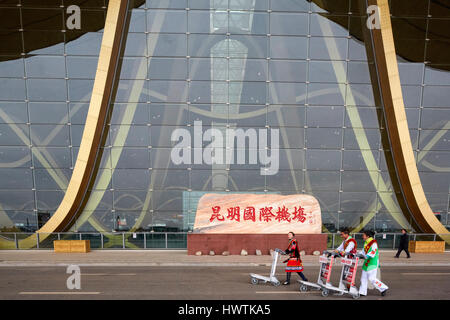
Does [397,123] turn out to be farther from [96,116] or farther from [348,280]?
[96,116]

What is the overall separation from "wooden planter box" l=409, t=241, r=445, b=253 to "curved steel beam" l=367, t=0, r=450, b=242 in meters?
0.85

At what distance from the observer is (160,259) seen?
36.0ft

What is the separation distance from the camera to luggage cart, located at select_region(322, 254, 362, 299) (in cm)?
679

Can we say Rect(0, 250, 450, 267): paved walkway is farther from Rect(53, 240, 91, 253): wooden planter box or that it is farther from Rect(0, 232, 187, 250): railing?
Rect(0, 232, 187, 250): railing

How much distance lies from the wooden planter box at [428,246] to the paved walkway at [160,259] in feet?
1.23

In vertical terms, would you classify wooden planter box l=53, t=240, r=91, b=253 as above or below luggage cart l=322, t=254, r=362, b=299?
below

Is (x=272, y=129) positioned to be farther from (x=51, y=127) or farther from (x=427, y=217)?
(x=51, y=127)

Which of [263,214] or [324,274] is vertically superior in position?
[263,214]

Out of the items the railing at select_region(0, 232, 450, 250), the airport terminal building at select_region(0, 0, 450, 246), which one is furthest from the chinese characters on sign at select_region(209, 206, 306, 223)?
the railing at select_region(0, 232, 450, 250)

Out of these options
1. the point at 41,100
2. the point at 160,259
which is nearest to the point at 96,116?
the point at 41,100

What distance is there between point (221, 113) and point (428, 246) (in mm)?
13287

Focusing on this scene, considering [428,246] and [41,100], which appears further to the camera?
[41,100]

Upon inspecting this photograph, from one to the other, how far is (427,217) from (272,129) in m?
9.97

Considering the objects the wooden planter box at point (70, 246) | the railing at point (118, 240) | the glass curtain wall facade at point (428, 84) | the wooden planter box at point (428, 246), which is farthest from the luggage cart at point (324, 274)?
the glass curtain wall facade at point (428, 84)
